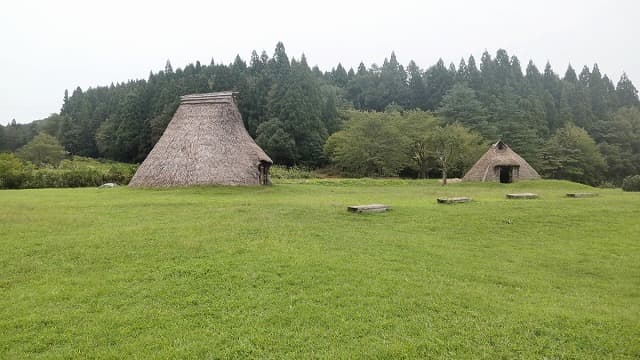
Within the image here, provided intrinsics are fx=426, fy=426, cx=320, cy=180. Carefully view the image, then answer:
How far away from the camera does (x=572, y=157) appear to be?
188 feet

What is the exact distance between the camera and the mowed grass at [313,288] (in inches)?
220

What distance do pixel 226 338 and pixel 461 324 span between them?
3331 mm

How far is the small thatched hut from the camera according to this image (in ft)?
124

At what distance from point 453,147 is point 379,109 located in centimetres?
3682

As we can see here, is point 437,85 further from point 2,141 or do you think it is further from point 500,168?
point 2,141

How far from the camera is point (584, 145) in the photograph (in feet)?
190

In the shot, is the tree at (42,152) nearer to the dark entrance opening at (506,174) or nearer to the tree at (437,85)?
the dark entrance opening at (506,174)

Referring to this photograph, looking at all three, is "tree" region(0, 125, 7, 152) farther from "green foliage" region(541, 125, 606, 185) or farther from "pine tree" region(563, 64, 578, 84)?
"pine tree" region(563, 64, 578, 84)

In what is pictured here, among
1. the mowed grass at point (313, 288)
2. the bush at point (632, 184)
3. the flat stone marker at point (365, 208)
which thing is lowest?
the mowed grass at point (313, 288)

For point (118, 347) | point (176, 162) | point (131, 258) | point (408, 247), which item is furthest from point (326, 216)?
point (176, 162)

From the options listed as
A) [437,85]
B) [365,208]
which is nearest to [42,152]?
[365,208]

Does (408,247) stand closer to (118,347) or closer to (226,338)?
(226,338)

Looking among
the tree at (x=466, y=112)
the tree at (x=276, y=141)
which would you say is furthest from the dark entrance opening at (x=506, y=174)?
the tree at (x=276, y=141)

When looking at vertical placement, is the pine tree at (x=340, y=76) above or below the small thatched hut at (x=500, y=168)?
above
